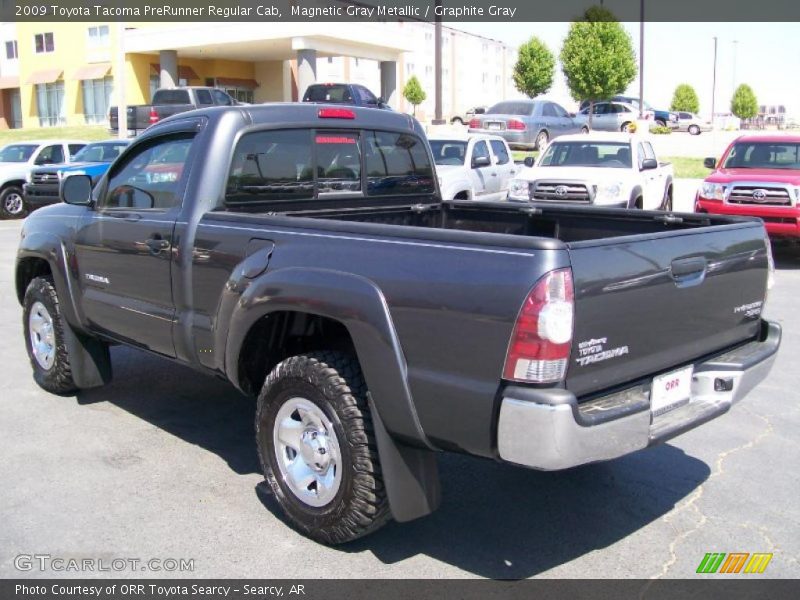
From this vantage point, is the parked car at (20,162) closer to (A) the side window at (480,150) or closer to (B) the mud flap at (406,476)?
(A) the side window at (480,150)

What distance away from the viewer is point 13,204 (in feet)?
64.8

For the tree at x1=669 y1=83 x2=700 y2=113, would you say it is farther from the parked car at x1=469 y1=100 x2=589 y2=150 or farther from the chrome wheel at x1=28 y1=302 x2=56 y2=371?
the chrome wheel at x1=28 y1=302 x2=56 y2=371

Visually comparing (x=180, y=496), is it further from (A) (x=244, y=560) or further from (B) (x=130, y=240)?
(B) (x=130, y=240)

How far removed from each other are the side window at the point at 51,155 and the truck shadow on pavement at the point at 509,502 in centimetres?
1604

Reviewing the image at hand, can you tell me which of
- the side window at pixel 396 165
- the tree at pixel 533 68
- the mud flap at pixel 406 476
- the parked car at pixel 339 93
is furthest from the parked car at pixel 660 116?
the mud flap at pixel 406 476

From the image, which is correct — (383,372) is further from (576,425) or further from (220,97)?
(220,97)

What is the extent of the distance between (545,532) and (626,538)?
0.38 m

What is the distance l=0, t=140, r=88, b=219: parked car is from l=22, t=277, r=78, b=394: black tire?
14728 millimetres

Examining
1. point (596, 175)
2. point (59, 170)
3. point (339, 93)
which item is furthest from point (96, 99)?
point (596, 175)

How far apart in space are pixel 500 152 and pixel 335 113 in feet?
41.7

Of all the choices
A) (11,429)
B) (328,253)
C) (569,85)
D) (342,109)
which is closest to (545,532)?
(328,253)

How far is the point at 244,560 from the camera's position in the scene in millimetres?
3795

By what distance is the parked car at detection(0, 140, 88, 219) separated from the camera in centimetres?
1950

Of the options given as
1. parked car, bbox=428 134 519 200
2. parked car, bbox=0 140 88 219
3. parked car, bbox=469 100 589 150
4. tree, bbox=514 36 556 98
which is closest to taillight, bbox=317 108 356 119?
parked car, bbox=428 134 519 200
